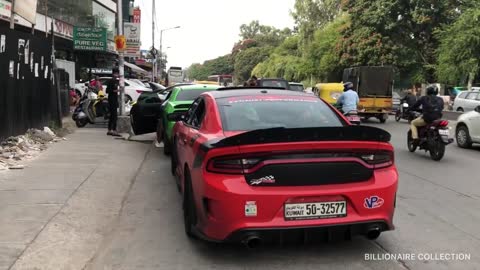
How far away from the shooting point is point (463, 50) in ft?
107

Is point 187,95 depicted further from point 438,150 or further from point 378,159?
point 378,159

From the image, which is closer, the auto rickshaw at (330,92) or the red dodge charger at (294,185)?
the red dodge charger at (294,185)

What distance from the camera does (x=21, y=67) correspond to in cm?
1208

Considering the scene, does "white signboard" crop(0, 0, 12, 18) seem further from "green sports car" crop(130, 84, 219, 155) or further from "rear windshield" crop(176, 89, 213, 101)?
"rear windshield" crop(176, 89, 213, 101)

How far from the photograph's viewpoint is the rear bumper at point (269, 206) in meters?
4.53

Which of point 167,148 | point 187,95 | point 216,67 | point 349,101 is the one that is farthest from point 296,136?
point 216,67

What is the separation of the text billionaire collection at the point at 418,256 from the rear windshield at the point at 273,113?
4.88 ft

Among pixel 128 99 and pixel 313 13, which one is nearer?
pixel 128 99

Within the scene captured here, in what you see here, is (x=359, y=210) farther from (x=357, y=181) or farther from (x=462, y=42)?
(x=462, y=42)

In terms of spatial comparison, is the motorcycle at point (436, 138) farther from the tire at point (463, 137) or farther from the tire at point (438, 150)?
the tire at point (463, 137)

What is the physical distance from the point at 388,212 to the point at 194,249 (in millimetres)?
1882

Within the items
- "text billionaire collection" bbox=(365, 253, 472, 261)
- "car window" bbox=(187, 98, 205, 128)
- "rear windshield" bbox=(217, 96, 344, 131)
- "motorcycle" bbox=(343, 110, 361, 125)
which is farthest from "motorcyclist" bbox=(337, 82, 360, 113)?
"text billionaire collection" bbox=(365, 253, 472, 261)

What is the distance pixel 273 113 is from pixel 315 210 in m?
1.57

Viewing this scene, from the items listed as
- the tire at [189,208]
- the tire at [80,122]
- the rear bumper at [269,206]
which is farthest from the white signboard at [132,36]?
the rear bumper at [269,206]
